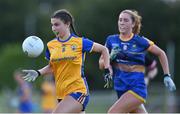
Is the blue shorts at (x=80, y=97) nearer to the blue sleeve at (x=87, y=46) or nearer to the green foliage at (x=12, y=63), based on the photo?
the blue sleeve at (x=87, y=46)

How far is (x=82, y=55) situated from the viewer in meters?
9.56

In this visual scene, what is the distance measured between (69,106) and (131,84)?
144 centimetres

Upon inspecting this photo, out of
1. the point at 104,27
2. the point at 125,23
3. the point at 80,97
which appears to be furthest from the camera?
the point at 104,27

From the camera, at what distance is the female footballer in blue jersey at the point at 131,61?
10.3m

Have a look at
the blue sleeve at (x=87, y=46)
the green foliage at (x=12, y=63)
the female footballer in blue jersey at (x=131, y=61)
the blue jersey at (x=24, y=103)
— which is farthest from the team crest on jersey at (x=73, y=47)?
the green foliage at (x=12, y=63)

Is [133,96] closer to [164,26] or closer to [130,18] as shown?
[130,18]

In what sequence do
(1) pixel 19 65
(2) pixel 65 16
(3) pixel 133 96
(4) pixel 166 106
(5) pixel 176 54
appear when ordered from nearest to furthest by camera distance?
(2) pixel 65 16 < (3) pixel 133 96 < (4) pixel 166 106 < (5) pixel 176 54 < (1) pixel 19 65

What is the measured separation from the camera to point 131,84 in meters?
10.3

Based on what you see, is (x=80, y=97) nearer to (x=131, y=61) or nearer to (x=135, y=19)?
(x=131, y=61)

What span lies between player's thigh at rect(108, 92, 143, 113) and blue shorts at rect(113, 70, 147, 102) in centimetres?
7

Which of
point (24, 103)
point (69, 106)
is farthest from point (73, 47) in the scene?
point (24, 103)

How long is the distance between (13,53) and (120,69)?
32.2m

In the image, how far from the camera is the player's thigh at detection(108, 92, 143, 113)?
1014 centimetres

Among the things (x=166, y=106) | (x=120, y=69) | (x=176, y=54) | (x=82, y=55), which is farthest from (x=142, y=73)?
(x=176, y=54)
